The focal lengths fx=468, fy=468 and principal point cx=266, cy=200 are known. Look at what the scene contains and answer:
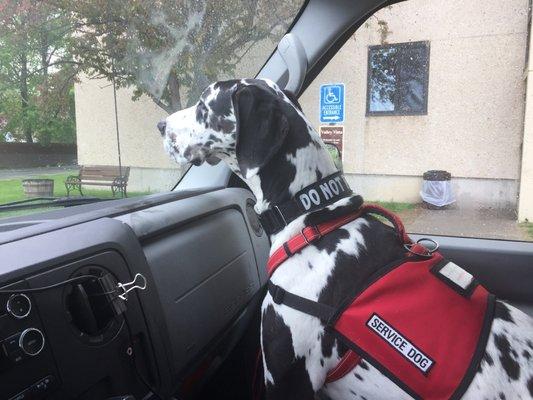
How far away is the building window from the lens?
8.54 feet

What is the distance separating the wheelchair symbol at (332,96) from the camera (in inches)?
104

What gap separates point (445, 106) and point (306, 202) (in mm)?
1287

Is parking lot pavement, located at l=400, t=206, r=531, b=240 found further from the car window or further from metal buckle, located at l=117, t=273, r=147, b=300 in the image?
metal buckle, located at l=117, t=273, r=147, b=300

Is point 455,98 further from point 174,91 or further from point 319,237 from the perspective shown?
point 174,91

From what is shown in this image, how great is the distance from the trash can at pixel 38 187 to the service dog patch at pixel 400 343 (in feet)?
4.24

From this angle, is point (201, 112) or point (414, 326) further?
point (201, 112)

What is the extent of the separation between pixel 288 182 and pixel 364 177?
40.7 inches

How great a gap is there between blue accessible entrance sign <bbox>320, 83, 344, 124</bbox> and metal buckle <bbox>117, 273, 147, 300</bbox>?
53.3 inches

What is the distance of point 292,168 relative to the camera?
196cm

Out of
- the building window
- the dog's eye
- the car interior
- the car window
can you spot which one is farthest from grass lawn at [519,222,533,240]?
the dog's eye

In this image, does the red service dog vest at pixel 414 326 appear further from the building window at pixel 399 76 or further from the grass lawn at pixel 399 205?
the building window at pixel 399 76

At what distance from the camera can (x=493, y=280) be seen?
278 centimetres

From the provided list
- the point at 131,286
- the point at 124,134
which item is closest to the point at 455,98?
the point at 124,134

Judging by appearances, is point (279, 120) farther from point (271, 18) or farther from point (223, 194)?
point (271, 18)
